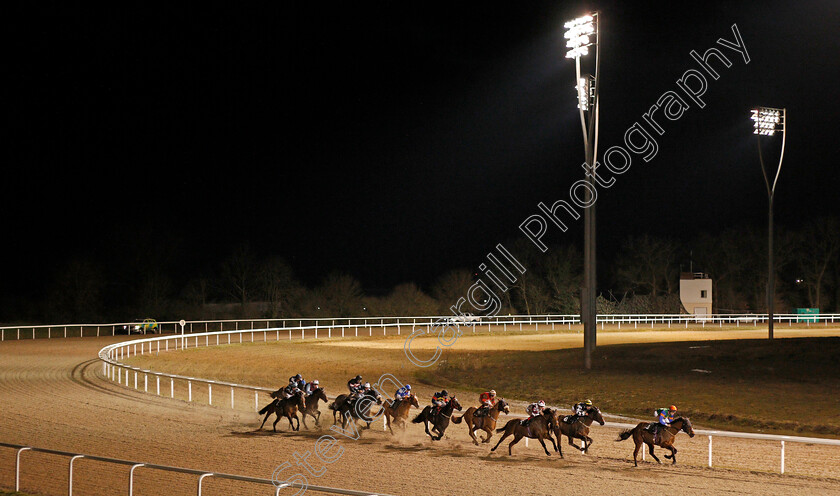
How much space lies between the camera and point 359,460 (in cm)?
886

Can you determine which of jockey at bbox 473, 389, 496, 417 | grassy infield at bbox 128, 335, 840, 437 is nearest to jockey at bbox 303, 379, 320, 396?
jockey at bbox 473, 389, 496, 417

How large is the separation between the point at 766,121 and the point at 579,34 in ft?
41.4

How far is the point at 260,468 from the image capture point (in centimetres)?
825

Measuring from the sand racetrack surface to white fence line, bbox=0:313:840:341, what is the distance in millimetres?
21690

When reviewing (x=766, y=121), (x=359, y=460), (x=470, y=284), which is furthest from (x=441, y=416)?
(x=470, y=284)

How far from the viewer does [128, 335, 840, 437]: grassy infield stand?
43.1 feet

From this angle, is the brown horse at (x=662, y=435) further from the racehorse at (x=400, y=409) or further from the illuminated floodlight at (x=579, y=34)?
the illuminated floodlight at (x=579, y=34)

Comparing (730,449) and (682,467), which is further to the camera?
(730,449)

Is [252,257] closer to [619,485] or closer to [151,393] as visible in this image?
[151,393]

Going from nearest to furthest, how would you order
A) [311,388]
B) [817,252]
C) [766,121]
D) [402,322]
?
1. [311,388]
2. [766,121]
3. [402,322]
4. [817,252]

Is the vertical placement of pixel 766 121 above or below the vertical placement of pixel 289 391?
above

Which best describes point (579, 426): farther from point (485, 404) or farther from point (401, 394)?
point (401, 394)

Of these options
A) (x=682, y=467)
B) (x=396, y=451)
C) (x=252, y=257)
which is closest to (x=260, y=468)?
(x=396, y=451)

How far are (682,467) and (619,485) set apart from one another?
1.30 metres
